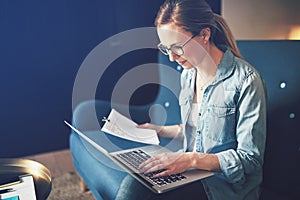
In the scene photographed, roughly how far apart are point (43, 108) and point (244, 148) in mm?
1185

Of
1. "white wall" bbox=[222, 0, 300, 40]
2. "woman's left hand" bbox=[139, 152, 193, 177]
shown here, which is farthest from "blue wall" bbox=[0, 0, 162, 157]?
"woman's left hand" bbox=[139, 152, 193, 177]

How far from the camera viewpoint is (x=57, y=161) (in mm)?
1739

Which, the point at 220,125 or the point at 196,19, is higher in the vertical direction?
the point at 196,19

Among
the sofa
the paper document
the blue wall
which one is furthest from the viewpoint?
the blue wall

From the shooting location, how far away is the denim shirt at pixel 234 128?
0.79 metres

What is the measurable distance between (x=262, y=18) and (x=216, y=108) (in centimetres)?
33

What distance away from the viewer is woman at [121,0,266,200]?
2.61 feet

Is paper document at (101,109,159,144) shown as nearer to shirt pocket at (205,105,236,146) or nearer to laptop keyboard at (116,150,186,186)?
laptop keyboard at (116,150,186,186)

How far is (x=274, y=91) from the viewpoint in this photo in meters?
0.95

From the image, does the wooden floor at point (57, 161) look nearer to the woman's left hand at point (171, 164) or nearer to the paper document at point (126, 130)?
the paper document at point (126, 130)

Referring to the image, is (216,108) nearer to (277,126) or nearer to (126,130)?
(277,126)

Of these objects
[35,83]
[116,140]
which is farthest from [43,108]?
[116,140]

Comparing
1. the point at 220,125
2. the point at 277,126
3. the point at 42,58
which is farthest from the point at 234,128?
the point at 42,58

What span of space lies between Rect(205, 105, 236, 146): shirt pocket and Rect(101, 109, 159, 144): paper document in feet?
0.77
